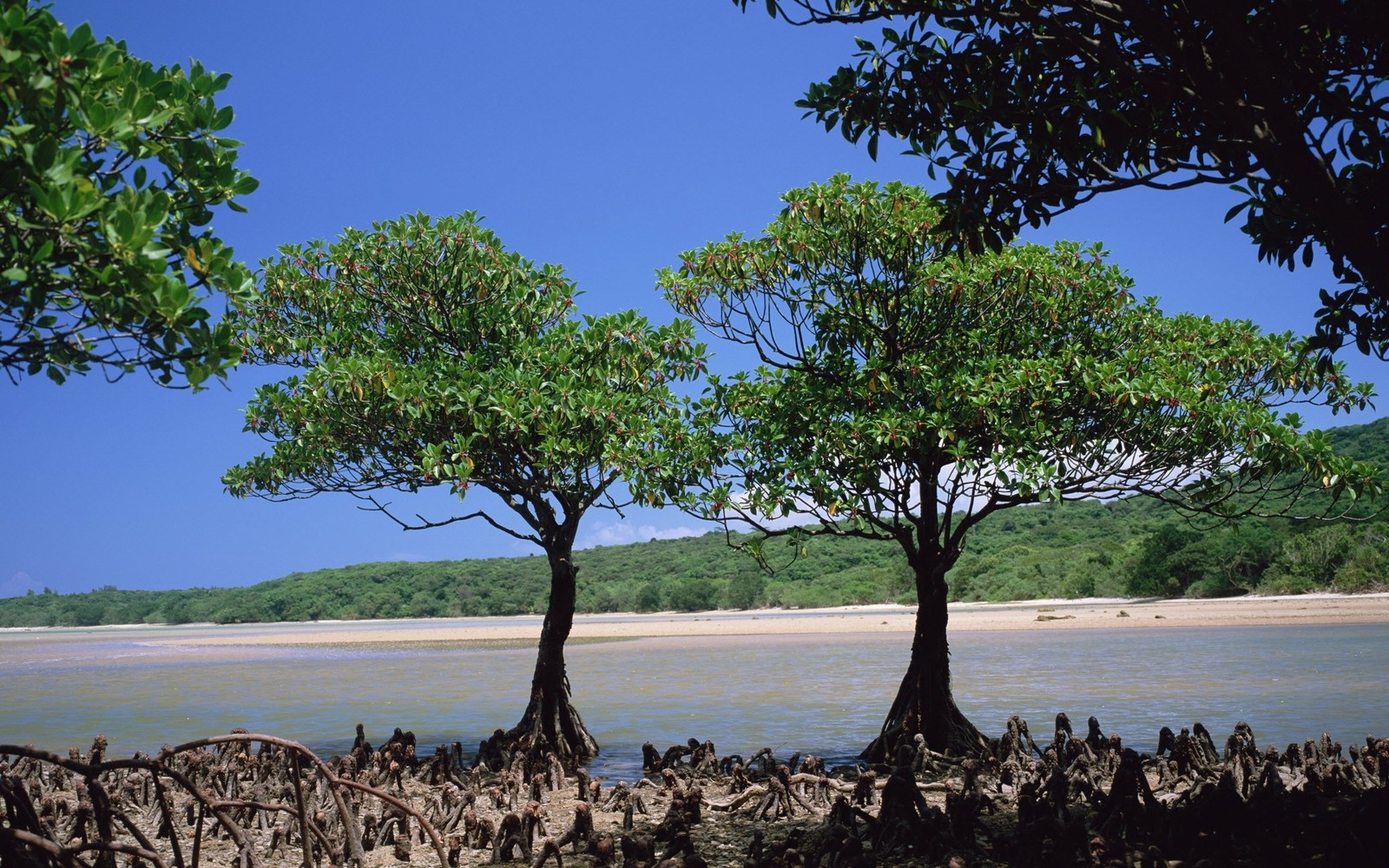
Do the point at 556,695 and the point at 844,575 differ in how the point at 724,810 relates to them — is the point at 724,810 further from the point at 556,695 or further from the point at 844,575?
the point at 844,575

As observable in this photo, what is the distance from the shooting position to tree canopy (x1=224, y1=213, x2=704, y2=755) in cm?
1084

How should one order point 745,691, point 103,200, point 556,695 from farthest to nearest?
point 745,691 < point 556,695 < point 103,200

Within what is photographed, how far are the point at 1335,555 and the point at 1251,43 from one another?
5336cm

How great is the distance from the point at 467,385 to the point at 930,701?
621cm

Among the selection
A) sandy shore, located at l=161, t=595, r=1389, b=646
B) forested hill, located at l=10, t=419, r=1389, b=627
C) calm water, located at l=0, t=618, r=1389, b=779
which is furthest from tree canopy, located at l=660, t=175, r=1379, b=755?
sandy shore, located at l=161, t=595, r=1389, b=646

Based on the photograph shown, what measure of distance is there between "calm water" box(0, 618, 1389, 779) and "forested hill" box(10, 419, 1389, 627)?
4.57 m

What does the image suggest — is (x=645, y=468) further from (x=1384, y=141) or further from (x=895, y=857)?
Result: (x=1384, y=141)

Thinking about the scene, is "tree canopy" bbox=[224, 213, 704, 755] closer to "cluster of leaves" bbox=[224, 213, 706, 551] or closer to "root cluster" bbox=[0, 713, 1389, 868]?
"cluster of leaves" bbox=[224, 213, 706, 551]

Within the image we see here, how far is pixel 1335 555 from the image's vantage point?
49188 millimetres

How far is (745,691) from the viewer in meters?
23.4

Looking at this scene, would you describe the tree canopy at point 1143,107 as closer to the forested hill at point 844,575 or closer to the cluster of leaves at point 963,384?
the cluster of leaves at point 963,384

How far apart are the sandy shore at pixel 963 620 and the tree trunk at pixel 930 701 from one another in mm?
33780

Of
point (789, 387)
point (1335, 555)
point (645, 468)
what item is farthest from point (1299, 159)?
point (1335, 555)

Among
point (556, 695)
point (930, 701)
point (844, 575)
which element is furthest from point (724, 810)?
point (844, 575)
